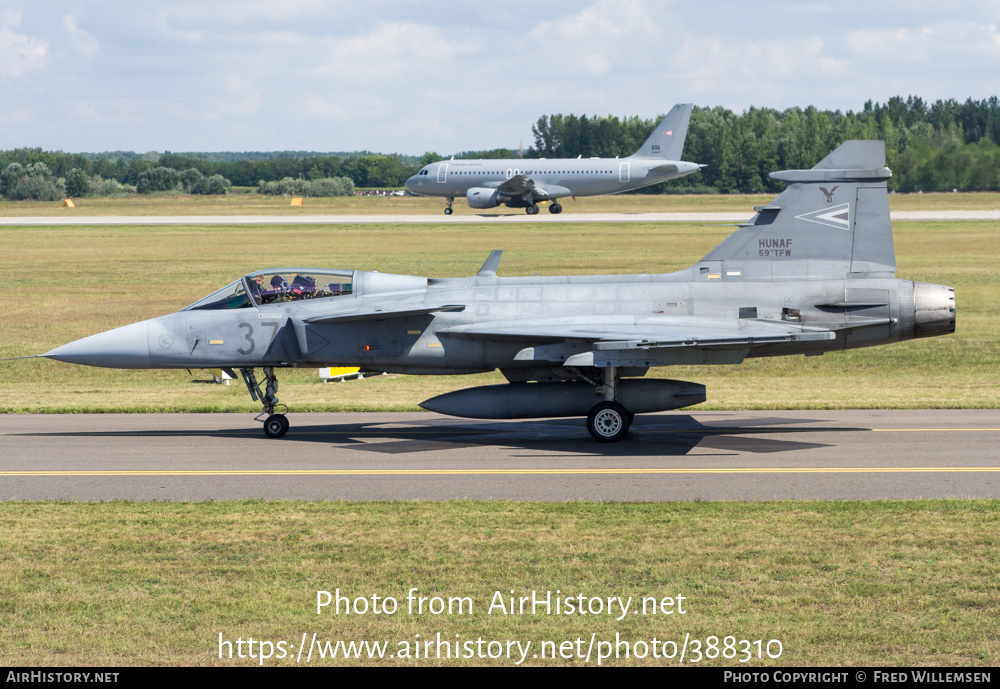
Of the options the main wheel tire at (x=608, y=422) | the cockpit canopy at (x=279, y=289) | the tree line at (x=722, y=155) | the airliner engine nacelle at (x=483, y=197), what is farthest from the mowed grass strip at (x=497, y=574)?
the airliner engine nacelle at (x=483, y=197)

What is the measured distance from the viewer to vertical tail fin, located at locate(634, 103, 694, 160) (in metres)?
80.2

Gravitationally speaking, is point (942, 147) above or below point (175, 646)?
above

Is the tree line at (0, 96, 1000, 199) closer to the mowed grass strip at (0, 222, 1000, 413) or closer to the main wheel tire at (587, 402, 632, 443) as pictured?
the mowed grass strip at (0, 222, 1000, 413)

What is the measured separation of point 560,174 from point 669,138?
8953 millimetres

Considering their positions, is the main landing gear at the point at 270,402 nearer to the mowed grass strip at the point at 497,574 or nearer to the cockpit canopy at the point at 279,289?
the cockpit canopy at the point at 279,289

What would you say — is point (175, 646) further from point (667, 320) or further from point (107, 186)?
point (107, 186)

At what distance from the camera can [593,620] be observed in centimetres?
820

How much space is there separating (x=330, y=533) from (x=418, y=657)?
3486 mm

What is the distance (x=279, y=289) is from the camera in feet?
56.3

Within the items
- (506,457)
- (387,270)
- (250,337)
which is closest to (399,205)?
A: (387,270)

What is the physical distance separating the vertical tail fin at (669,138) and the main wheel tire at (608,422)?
67.0 m

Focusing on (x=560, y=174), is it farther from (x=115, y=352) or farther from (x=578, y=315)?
(x=115, y=352)

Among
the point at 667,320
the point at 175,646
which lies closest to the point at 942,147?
the point at 667,320

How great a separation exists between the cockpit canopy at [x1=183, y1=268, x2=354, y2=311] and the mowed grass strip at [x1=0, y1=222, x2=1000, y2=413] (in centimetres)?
369
